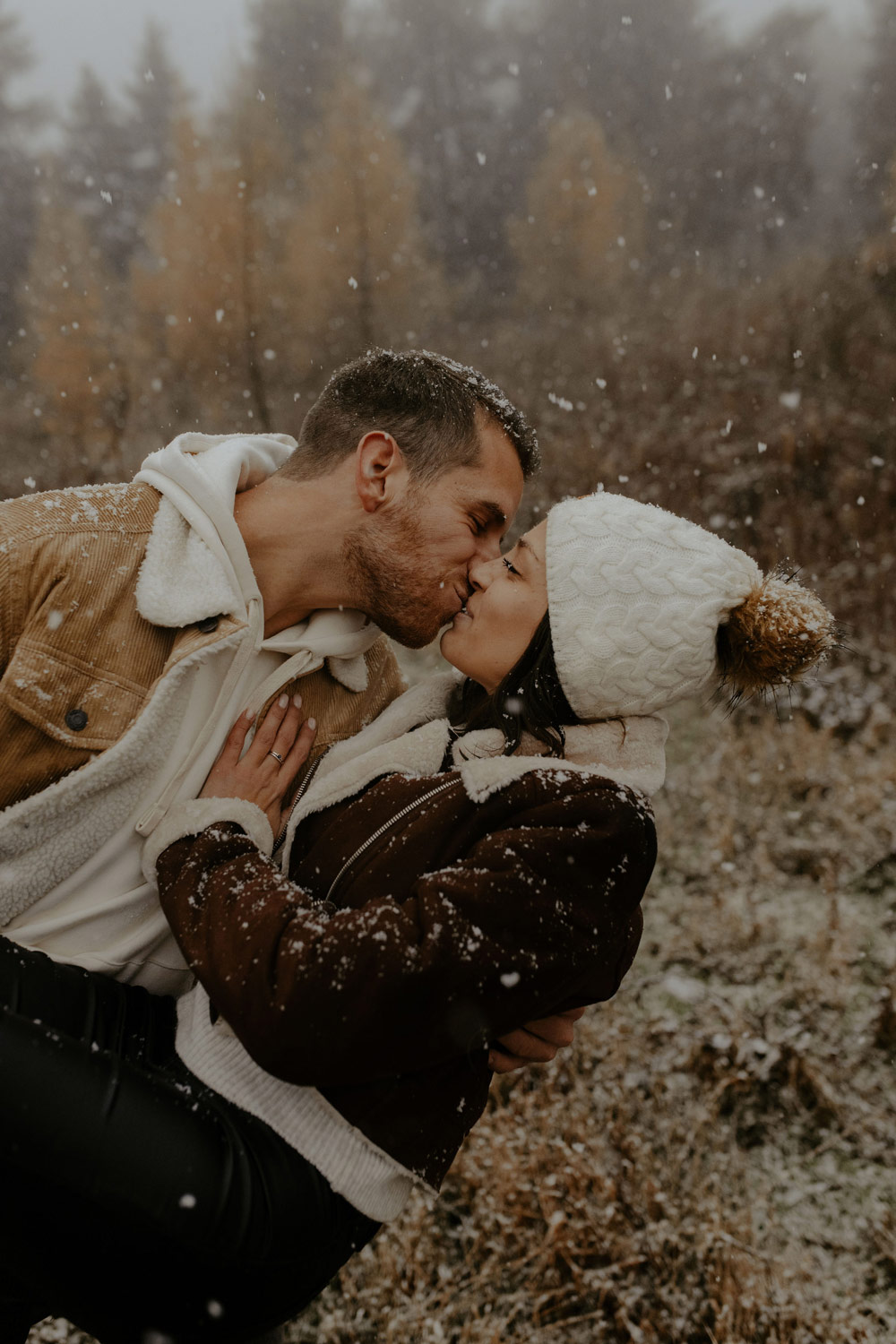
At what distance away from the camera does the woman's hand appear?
2172mm

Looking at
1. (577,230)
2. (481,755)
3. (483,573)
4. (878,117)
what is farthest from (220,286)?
(481,755)

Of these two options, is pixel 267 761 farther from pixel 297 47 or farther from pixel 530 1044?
pixel 297 47

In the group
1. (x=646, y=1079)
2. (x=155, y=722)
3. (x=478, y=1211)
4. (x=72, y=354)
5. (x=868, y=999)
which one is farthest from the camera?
(x=72, y=354)

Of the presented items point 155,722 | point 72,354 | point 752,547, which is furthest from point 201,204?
point 155,722

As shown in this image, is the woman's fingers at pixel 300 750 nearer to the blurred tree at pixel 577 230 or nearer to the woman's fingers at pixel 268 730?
the woman's fingers at pixel 268 730

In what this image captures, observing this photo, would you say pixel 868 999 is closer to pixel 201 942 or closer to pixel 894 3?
pixel 201 942

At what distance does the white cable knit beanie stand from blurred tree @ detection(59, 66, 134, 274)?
69.0 feet

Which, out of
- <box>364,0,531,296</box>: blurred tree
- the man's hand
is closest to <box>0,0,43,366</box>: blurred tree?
<box>364,0,531,296</box>: blurred tree

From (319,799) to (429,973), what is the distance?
2.28ft

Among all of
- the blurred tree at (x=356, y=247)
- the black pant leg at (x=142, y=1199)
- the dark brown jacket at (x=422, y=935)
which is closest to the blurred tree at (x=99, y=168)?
the blurred tree at (x=356, y=247)

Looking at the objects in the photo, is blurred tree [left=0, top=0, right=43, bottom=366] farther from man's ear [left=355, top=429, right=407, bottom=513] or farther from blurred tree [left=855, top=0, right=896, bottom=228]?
man's ear [left=355, top=429, right=407, bottom=513]

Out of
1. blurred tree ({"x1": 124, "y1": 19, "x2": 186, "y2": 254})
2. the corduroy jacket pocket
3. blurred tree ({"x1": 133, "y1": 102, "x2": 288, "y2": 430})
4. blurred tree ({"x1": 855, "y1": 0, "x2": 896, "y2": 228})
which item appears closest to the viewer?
the corduroy jacket pocket

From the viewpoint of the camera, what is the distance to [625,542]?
2145 millimetres

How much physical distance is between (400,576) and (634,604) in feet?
2.73
